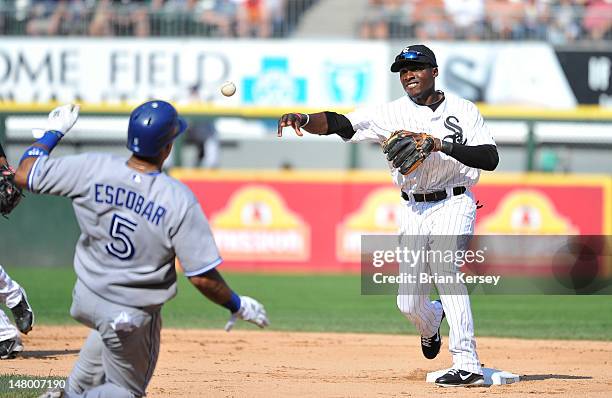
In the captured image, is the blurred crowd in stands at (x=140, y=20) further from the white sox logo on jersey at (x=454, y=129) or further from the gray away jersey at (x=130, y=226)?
the gray away jersey at (x=130, y=226)

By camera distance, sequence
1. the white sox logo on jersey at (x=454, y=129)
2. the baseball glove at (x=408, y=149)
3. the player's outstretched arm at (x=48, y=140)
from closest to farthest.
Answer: the player's outstretched arm at (x=48, y=140) < the baseball glove at (x=408, y=149) < the white sox logo on jersey at (x=454, y=129)

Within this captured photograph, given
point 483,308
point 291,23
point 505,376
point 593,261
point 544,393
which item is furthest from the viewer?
point 291,23

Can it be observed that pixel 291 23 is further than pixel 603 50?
Yes

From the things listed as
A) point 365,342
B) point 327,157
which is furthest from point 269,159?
point 365,342

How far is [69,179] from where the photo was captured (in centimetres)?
469

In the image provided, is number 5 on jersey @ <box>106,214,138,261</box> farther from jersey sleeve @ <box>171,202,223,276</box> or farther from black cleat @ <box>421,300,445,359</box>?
black cleat @ <box>421,300,445,359</box>

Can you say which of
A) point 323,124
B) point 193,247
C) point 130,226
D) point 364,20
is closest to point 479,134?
point 323,124

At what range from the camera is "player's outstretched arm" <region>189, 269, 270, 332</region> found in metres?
4.62

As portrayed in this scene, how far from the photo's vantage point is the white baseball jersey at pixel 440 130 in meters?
6.74

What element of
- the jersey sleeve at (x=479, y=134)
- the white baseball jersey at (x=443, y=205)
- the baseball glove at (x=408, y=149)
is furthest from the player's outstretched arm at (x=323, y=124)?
the jersey sleeve at (x=479, y=134)

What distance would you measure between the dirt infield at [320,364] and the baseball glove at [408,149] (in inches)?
56.8

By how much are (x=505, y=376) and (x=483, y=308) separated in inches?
200

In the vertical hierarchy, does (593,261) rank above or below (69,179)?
below

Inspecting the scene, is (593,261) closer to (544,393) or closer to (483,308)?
(483,308)
